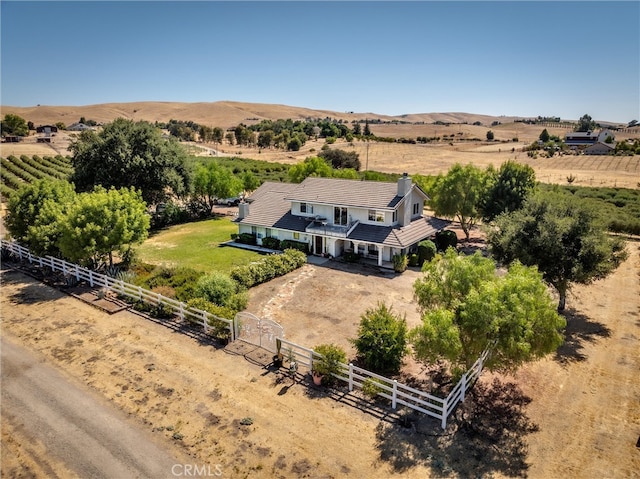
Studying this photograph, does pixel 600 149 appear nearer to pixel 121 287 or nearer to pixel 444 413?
pixel 444 413

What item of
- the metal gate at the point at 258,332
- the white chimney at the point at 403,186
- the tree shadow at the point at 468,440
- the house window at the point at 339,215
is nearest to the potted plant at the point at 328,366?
the tree shadow at the point at 468,440

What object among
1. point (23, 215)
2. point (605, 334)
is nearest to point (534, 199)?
point (605, 334)

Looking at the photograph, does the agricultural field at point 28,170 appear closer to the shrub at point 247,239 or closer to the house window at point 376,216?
the shrub at point 247,239

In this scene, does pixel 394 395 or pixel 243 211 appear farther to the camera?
pixel 243 211

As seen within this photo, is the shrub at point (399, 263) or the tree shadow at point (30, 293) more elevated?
the shrub at point (399, 263)

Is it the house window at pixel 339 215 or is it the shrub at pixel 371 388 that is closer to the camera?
the shrub at pixel 371 388

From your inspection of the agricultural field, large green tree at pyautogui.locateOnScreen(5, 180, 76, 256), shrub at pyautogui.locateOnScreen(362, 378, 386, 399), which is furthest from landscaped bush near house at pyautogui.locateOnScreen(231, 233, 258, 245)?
the agricultural field

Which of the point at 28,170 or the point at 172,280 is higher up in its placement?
the point at 28,170

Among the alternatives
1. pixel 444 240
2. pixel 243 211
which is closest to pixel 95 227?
pixel 243 211
